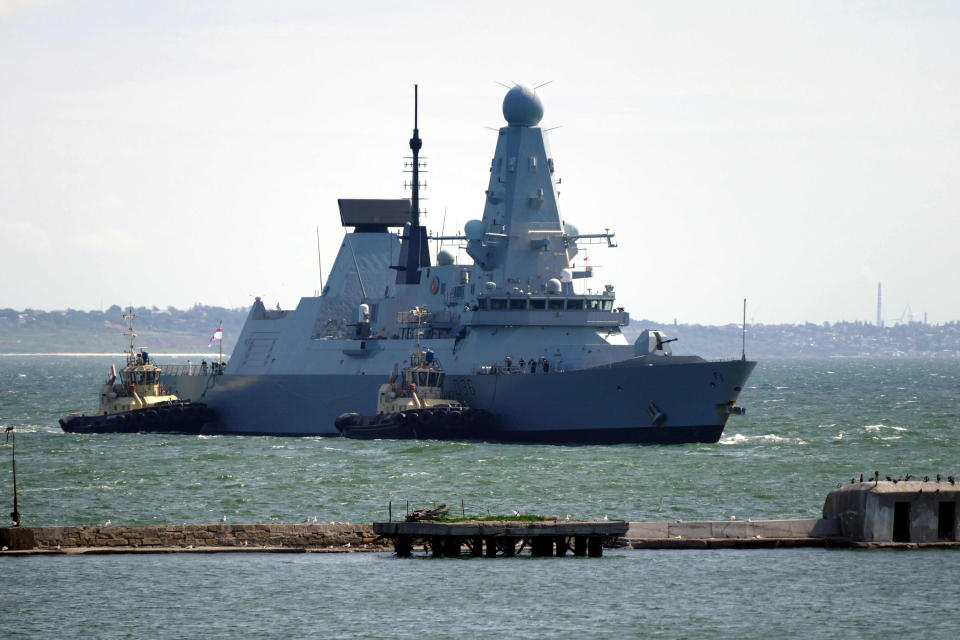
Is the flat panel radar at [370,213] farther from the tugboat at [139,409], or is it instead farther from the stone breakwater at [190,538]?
the stone breakwater at [190,538]

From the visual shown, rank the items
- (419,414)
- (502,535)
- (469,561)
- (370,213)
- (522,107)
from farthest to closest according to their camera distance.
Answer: (370,213) → (522,107) → (419,414) → (469,561) → (502,535)

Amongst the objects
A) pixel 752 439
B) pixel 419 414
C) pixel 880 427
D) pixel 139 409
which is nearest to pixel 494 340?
pixel 419 414

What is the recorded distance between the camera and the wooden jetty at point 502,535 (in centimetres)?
2953

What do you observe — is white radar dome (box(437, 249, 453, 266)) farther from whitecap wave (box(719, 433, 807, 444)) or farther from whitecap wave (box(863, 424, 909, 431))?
whitecap wave (box(863, 424, 909, 431))

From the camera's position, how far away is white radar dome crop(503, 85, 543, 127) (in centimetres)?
5431

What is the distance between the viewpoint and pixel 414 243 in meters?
61.4

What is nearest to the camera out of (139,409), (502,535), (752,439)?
(502,535)

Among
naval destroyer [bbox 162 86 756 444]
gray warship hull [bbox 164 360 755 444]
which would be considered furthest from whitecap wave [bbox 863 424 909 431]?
gray warship hull [bbox 164 360 755 444]

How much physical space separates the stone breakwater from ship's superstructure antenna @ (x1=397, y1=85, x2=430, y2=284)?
29924mm

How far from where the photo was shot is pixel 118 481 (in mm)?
42750

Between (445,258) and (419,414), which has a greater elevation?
(445,258)

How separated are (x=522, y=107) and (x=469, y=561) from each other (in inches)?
1076

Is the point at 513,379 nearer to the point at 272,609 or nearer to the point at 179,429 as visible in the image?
the point at 179,429

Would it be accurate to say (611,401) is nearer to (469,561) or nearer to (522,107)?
(522,107)
